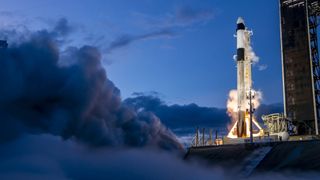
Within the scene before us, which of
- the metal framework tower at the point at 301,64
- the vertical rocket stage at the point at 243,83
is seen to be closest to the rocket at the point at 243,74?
the vertical rocket stage at the point at 243,83

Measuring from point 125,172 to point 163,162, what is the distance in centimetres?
1221

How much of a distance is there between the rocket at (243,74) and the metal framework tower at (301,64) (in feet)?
23.5

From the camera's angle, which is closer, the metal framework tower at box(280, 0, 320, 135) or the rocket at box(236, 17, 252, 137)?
the metal framework tower at box(280, 0, 320, 135)

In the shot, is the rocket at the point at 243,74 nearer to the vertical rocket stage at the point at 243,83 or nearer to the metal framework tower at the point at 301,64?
the vertical rocket stage at the point at 243,83

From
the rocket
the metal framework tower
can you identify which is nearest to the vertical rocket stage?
the rocket

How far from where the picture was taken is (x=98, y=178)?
1676 inches

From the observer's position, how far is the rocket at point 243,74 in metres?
87.5

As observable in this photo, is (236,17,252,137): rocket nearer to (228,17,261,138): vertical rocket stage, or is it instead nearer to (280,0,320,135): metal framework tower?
(228,17,261,138): vertical rocket stage

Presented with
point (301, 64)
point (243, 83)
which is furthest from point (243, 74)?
point (301, 64)

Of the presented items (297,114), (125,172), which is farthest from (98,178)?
(297,114)

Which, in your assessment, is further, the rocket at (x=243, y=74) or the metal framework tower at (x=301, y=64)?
the rocket at (x=243, y=74)

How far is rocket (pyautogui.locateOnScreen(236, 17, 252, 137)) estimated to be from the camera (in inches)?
3445

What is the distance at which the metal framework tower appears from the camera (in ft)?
269

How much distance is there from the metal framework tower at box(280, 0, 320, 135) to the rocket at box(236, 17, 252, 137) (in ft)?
23.5
